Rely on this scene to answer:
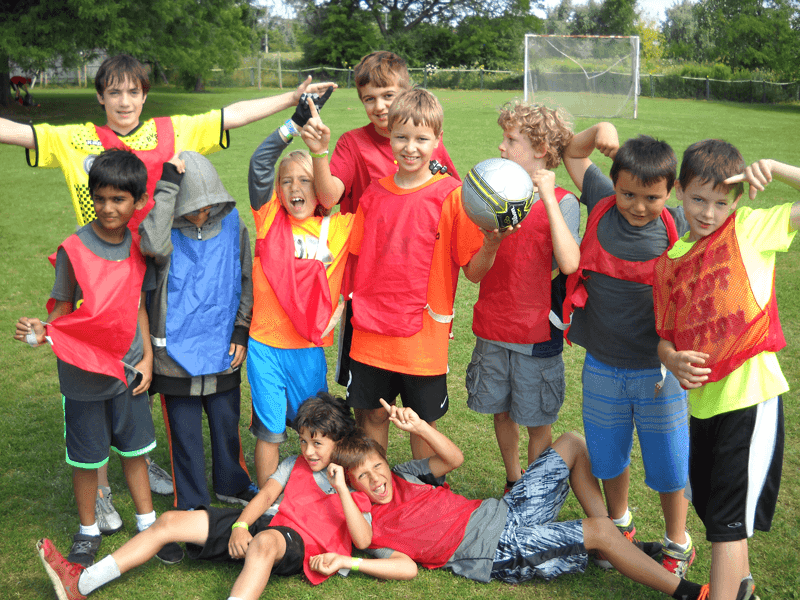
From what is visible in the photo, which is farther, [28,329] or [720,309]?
[28,329]

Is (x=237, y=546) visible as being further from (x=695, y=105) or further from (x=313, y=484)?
(x=695, y=105)

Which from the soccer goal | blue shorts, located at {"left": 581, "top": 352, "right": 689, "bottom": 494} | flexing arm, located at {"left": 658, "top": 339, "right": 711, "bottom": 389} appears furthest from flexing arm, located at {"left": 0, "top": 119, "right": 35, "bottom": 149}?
the soccer goal

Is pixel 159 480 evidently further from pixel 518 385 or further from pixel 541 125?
pixel 541 125

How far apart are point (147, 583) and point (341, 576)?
0.89 m

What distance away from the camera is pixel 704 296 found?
2795 mm

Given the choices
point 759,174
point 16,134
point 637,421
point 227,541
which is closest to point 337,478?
point 227,541

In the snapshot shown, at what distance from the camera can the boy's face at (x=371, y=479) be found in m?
3.45

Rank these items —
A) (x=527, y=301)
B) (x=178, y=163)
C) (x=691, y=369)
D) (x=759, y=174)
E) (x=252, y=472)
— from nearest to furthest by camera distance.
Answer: (x=759, y=174) → (x=691, y=369) → (x=178, y=163) → (x=527, y=301) → (x=252, y=472)

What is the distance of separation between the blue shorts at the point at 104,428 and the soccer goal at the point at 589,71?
936 inches

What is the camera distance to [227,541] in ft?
10.9

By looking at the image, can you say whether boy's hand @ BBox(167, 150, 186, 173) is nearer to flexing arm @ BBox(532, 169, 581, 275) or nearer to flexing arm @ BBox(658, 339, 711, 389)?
flexing arm @ BBox(532, 169, 581, 275)

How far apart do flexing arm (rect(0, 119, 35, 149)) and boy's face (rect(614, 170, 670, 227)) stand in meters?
2.83

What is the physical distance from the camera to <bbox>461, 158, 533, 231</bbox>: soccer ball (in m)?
3.02

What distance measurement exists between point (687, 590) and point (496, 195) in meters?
1.85
